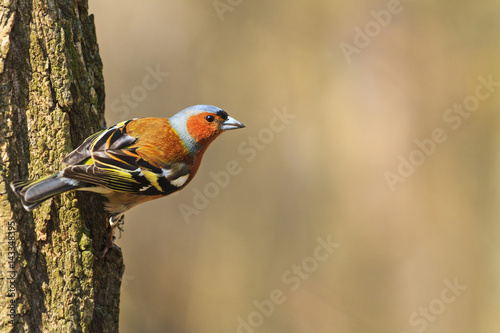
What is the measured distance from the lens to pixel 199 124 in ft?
13.4

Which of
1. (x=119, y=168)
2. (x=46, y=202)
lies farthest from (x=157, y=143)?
(x=46, y=202)

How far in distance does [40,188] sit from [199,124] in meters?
1.56

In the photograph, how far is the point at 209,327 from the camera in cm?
836

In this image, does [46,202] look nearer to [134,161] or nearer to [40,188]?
[40,188]

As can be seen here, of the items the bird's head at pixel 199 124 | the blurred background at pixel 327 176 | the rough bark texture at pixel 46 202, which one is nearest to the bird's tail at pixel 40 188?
the rough bark texture at pixel 46 202

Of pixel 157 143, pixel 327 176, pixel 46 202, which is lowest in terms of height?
→ pixel 327 176

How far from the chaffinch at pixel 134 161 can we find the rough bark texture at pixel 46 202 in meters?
0.16

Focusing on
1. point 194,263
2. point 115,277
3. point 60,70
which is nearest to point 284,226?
point 194,263

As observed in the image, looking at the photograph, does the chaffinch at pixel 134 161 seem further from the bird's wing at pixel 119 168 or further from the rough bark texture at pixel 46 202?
the rough bark texture at pixel 46 202

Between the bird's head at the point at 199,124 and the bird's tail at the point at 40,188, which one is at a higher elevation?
the bird's head at the point at 199,124

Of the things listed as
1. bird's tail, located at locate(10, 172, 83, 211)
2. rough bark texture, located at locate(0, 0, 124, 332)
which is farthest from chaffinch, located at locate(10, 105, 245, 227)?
rough bark texture, located at locate(0, 0, 124, 332)

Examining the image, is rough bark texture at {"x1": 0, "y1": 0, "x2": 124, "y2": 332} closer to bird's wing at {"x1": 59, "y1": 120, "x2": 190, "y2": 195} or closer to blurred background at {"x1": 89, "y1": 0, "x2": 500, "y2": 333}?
bird's wing at {"x1": 59, "y1": 120, "x2": 190, "y2": 195}

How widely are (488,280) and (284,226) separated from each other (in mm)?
3615

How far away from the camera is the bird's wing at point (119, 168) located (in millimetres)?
3197
